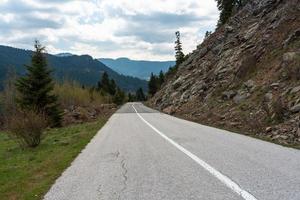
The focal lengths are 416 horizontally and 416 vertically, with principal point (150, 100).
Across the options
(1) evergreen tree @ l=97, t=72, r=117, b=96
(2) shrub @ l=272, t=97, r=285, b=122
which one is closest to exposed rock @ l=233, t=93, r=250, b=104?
(2) shrub @ l=272, t=97, r=285, b=122

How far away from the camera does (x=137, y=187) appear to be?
7297mm

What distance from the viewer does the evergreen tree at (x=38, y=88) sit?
111 feet

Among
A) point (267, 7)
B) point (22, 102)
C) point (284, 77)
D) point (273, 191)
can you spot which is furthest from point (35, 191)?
point (267, 7)

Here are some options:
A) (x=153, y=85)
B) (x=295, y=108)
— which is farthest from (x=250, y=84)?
(x=153, y=85)

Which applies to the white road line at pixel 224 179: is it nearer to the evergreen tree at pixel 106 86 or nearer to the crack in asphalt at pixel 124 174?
the crack in asphalt at pixel 124 174

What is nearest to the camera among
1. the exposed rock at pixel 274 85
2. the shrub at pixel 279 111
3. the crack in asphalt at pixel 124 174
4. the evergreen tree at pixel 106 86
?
the crack in asphalt at pixel 124 174

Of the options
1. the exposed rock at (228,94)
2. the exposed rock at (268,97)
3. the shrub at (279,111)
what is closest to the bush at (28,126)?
the shrub at (279,111)

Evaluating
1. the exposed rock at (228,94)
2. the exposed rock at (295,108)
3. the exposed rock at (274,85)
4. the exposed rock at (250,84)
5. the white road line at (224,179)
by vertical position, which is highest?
the exposed rock at (250,84)

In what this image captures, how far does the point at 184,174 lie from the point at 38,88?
27676 millimetres

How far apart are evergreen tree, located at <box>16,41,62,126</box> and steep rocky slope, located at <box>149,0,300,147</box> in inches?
446

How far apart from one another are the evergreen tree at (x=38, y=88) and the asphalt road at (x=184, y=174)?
22223 millimetres

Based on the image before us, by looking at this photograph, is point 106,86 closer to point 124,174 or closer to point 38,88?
point 38,88

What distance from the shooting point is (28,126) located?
17.3 m

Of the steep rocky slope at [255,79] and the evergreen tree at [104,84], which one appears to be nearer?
the steep rocky slope at [255,79]
